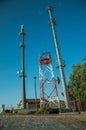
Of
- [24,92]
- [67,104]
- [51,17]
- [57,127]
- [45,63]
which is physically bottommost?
[57,127]

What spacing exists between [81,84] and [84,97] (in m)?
1.99

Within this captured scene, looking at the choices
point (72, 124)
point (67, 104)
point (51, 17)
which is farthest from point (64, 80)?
point (72, 124)

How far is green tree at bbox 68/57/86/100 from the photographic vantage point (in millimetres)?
30641

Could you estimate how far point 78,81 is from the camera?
33.1 meters

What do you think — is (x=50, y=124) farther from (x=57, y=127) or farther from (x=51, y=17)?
(x=51, y=17)

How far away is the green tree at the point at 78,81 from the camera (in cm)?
3064

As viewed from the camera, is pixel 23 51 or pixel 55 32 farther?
pixel 23 51

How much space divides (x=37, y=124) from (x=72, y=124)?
2615 mm

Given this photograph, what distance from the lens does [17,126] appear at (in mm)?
13078

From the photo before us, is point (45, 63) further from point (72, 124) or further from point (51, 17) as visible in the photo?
point (72, 124)

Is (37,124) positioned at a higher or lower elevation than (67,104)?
lower

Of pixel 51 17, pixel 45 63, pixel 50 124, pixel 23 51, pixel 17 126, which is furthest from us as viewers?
pixel 45 63

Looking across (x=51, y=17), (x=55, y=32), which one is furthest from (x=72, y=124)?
(x=51, y=17)

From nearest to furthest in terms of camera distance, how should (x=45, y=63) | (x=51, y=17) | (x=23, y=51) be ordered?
1. (x=51, y=17)
2. (x=23, y=51)
3. (x=45, y=63)
